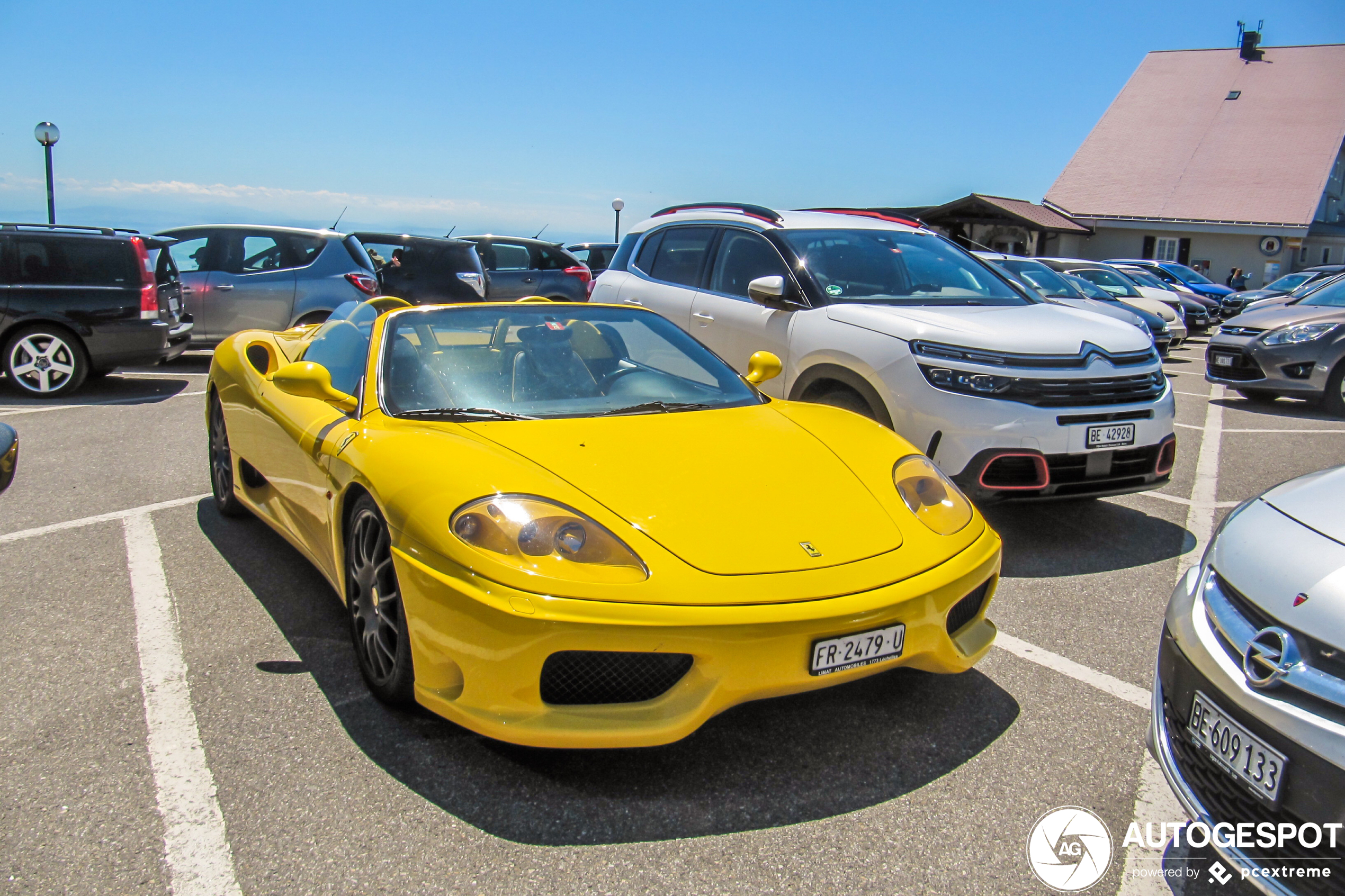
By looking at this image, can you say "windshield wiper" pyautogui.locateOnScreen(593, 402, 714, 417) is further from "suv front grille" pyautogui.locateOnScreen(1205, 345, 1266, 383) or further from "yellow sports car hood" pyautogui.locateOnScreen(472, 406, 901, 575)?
"suv front grille" pyautogui.locateOnScreen(1205, 345, 1266, 383)

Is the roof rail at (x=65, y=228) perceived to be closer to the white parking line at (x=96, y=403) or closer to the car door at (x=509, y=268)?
the white parking line at (x=96, y=403)

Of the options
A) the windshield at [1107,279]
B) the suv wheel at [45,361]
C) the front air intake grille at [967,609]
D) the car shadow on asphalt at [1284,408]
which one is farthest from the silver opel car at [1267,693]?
the windshield at [1107,279]

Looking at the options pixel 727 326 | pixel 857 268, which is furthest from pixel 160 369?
pixel 857 268

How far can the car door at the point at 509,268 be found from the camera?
44.4ft

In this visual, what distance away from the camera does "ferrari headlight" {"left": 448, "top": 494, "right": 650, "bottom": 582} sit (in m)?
2.43

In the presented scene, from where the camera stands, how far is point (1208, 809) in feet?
6.63

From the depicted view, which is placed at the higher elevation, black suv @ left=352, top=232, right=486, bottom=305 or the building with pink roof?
the building with pink roof

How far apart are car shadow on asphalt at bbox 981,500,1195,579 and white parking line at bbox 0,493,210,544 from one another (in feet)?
14.5

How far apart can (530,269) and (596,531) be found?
11801mm

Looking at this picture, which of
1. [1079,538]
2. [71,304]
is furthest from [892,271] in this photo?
[71,304]

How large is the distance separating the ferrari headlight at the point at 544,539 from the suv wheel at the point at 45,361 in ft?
27.5

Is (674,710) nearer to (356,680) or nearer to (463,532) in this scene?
(463,532)

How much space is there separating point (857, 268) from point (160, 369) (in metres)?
9.22

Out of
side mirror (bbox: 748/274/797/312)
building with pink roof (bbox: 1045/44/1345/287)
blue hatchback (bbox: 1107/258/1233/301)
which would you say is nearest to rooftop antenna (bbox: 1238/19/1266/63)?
building with pink roof (bbox: 1045/44/1345/287)
